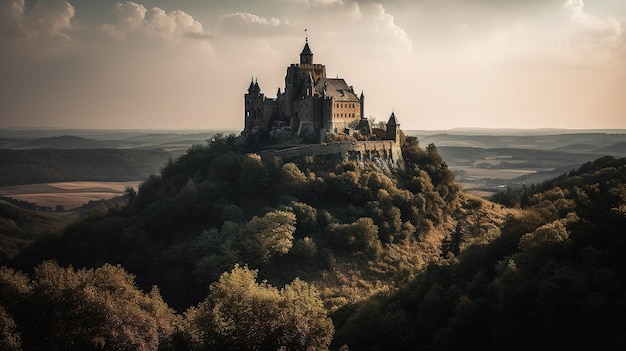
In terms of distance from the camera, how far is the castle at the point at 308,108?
90.2 m

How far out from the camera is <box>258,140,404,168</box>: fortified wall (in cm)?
8550

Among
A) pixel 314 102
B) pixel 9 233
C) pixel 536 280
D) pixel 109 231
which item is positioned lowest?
pixel 9 233

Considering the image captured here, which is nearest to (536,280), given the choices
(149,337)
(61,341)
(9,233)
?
(149,337)

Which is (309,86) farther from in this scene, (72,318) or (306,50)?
(72,318)

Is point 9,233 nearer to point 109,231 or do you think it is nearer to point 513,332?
point 109,231

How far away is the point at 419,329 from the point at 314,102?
2208 inches

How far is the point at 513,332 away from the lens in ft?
111

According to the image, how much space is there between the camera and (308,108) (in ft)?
296

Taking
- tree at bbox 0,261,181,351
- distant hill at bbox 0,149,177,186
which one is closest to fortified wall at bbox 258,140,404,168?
tree at bbox 0,261,181,351

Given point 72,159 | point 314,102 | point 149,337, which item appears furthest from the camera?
point 72,159

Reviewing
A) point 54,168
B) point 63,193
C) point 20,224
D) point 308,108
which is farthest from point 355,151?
point 54,168

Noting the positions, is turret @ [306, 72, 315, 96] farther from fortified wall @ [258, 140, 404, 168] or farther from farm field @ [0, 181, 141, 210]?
farm field @ [0, 181, 141, 210]

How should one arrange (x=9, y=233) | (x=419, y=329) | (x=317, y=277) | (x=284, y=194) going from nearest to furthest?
1. (x=419, y=329)
2. (x=317, y=277)
3. (x=284, y=194)
4. (x=9, y=233)

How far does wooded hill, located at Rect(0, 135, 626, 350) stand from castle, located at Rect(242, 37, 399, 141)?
7.00 metres
